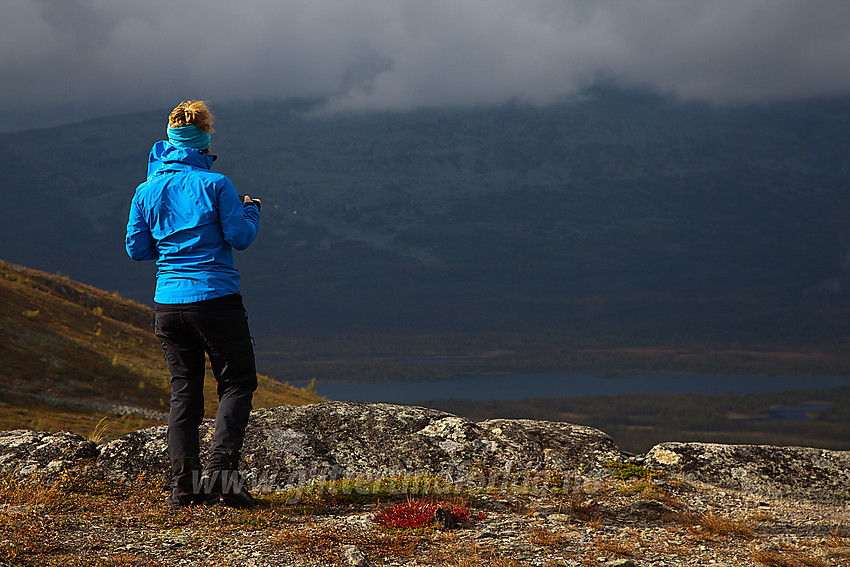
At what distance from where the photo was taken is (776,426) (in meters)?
192

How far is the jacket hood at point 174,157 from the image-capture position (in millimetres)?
6215

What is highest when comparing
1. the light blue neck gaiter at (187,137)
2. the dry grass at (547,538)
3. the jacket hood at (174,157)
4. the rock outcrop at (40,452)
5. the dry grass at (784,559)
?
the light blue neck gaiter at (187,137)

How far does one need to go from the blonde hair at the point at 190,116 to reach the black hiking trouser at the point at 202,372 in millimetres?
1470

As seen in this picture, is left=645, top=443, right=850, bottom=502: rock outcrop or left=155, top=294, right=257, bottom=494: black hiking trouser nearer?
left=155, top=294, right=257, bottom=494: black hiking trouser

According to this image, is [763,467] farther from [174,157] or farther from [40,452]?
[40,452]

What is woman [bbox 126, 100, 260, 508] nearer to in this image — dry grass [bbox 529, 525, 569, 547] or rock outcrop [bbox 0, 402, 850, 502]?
rock outcrop [bbox 0, 402, 850, 502]

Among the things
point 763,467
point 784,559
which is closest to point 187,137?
point 784,559

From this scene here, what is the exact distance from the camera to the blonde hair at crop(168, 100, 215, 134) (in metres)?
6.20

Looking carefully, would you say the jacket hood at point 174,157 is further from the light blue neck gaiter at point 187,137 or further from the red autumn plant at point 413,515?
the red autumn plant at point 413,515

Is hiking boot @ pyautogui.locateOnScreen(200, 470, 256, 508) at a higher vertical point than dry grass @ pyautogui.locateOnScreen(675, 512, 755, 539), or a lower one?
higher

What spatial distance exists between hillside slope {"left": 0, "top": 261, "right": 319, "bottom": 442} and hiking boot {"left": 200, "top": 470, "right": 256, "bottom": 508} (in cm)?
855

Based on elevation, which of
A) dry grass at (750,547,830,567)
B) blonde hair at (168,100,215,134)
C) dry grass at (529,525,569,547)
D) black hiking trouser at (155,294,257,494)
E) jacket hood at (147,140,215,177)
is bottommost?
dry grass at (750,547,830,567)

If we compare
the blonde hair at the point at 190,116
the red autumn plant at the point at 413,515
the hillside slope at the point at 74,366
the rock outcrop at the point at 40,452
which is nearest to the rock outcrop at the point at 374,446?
the rock outcrop at the point at 40,452

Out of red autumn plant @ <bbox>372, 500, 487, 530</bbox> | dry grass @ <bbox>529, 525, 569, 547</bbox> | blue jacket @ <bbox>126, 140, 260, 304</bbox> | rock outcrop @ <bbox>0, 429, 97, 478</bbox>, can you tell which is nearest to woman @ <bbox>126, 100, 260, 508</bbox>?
blue jacket @ <bbox>126, 140, 260, 304</bbox>
